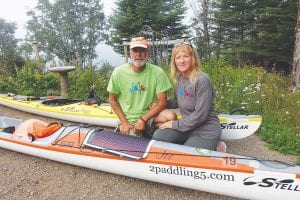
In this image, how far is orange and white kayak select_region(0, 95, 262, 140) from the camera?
468 centimetres

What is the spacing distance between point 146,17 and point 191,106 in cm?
1407

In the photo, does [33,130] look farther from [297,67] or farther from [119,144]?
[297,67]

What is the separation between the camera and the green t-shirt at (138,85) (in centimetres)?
408

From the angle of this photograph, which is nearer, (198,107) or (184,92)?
(198,107)

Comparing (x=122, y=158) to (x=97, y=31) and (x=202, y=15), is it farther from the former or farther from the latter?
(x=97, y=31)

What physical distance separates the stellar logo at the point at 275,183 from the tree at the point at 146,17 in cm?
1392

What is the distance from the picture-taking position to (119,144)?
3.86m

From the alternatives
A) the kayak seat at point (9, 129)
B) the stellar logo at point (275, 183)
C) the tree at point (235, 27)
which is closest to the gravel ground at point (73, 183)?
the kayak seat at point (9, 129)

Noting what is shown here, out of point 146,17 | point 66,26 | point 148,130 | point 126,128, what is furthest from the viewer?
point 66,26

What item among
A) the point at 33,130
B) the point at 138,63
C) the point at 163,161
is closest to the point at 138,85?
the point at 138,63

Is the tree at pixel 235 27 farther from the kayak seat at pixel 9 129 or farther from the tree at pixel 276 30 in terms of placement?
the kayak seat at pixel 9 129

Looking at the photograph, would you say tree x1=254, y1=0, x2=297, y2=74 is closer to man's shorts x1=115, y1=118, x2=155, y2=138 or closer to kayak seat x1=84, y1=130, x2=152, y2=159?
man's shorts x1=115, y1=118, x2=155, y2=138

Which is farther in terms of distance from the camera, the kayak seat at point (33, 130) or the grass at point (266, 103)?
Answer: the grass at point (266, 103)

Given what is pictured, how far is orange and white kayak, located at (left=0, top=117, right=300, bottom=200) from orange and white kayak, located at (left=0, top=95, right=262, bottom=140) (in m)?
1.43
